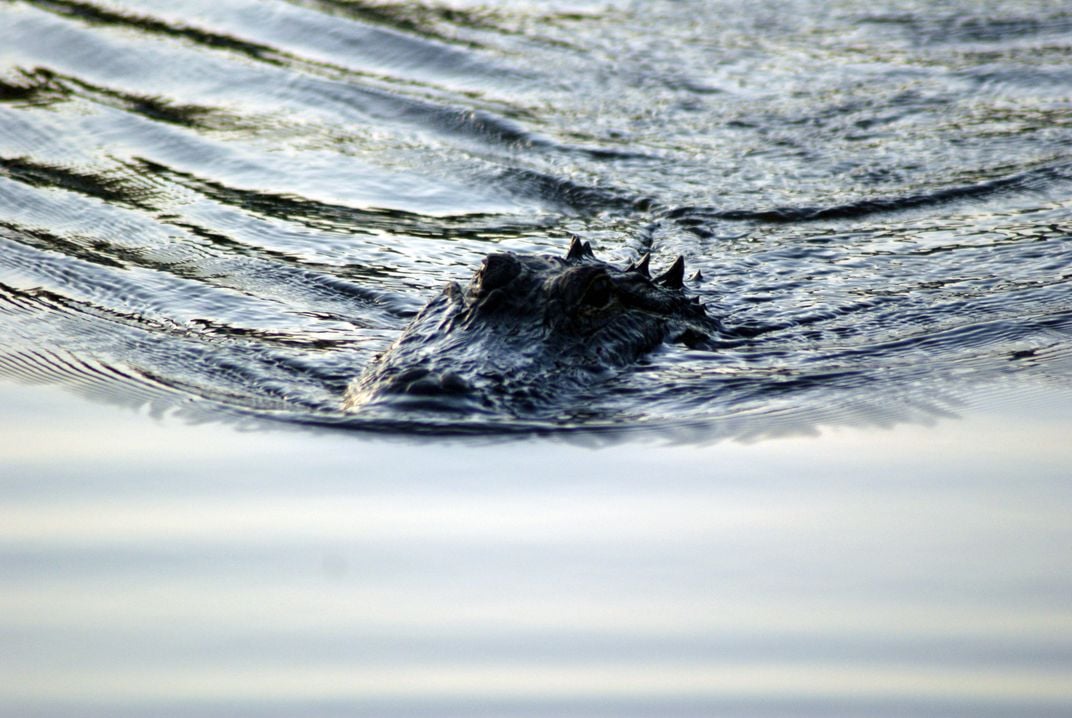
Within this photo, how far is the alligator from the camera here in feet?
16.7

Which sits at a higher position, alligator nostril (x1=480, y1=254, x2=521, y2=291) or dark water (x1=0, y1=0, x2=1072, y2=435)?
dark water (x1=0, y1=0, x2=1072, y2=435)

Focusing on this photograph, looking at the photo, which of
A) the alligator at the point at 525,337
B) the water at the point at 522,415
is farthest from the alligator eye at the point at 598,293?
the water at the point at 522,415

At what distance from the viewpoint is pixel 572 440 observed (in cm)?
484

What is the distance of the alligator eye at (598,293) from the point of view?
5910 mm

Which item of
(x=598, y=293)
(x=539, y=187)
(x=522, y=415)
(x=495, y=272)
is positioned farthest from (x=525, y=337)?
(x=539, y=187)

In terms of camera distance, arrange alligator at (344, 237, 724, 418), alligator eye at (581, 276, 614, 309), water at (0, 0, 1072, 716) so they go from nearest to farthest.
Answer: water at (0, 0, 1072, 716) < alligator at (344, 237, 724, 418) < alligator eye at (581, 276, 614, 309)

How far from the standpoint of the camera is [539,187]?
360 inches

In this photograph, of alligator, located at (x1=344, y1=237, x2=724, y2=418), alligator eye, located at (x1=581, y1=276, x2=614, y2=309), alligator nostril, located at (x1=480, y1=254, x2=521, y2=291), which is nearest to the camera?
alligator, located at (x1=344, y1=237, x2=724, y2=418)

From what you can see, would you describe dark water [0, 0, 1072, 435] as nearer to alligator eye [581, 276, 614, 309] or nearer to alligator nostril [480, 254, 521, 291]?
alligator eye [581, 276, 614, 309]

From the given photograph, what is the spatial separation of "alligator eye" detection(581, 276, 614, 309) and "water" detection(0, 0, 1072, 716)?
1.16ft

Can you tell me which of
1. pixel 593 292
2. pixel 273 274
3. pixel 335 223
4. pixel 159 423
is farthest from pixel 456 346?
pixel 335 223

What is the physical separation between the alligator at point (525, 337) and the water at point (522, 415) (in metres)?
0.17

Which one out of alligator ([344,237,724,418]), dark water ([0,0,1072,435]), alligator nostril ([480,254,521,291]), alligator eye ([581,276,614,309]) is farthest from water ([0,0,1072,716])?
alligator nostril ([480,254,521,291])

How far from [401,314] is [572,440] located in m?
2.16
